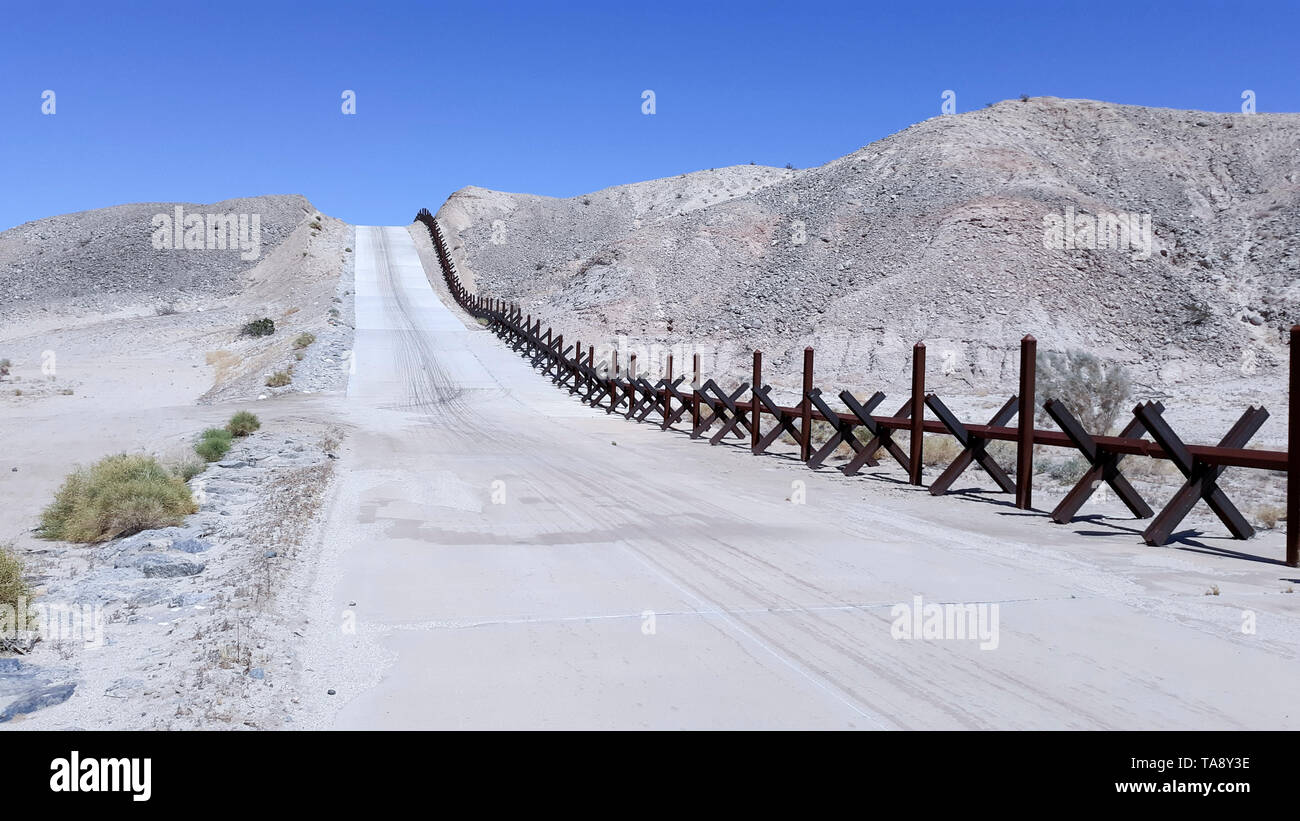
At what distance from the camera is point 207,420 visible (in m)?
21.2

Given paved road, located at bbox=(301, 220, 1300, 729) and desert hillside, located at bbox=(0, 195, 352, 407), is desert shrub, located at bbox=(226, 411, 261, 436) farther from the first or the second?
desert hillside, located at bbox=(0, 195, 352, 407)

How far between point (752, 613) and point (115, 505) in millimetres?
7321

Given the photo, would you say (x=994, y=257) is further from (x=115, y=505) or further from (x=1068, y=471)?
(x=115, y=505)

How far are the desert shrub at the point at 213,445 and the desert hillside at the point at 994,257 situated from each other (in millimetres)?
21658

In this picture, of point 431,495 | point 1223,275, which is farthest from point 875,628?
point 1223,275

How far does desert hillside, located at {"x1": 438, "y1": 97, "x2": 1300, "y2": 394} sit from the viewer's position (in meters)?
33.8

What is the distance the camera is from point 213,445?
51.5ft

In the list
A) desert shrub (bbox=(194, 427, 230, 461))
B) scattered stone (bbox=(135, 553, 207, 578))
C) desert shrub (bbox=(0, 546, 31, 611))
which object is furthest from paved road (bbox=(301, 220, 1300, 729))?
desert shrub (bbox=(194, 427, 230, 461))

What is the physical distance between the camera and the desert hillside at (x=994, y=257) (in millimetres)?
33844

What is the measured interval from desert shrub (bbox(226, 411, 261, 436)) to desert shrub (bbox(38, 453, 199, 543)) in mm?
7202

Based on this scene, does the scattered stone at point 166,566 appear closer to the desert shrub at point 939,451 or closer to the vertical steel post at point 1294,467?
the vertical steel post at point 1294,467

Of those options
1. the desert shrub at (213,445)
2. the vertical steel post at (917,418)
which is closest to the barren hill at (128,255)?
the desert shrub at (213,445)

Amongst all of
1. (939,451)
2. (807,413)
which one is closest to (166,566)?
(807,413)
